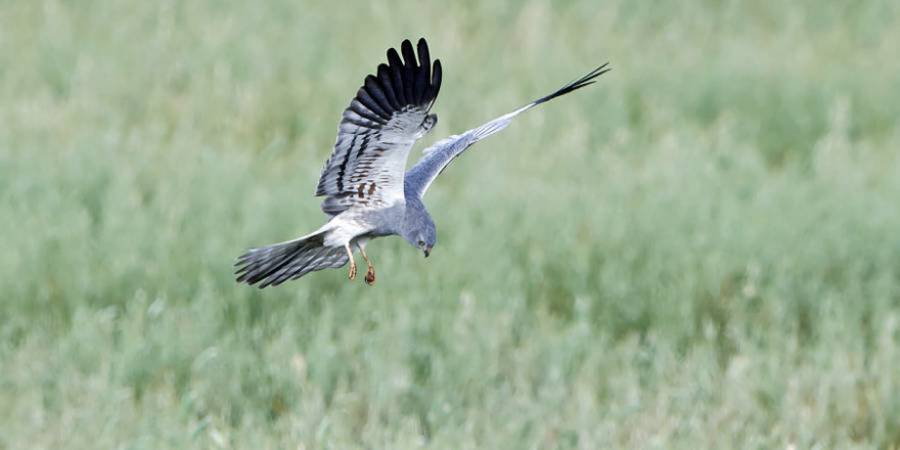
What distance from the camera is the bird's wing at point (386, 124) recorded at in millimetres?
3938

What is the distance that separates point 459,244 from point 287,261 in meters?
2.52

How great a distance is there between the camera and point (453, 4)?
1081cm

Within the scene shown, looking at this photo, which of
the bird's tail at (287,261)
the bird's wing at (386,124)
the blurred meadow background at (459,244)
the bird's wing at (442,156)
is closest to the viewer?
the bird's wing at (386,124)

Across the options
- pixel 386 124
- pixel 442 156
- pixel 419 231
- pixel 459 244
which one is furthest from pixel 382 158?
pixel 459 244

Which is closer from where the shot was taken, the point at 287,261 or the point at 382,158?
the point at 382,158

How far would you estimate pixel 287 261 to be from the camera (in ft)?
14.6

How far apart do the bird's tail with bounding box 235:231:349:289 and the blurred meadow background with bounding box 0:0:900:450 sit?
84cm

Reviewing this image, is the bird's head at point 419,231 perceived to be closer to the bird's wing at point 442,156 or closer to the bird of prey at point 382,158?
the bird of prey at point 382,158

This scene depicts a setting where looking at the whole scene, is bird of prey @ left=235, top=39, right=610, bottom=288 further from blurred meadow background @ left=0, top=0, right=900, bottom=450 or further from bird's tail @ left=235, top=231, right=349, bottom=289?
blurred meadow background @ left=0, top=0, right=900, bottom=450

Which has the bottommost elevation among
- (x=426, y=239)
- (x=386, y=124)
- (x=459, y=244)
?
(x=459, y=244)

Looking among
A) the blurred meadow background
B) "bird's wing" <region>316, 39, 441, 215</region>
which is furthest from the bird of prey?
the blurred meadow background

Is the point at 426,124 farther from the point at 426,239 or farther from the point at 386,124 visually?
Answer: the point at 426,239

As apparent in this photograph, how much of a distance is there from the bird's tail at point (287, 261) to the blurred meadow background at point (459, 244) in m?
0.84

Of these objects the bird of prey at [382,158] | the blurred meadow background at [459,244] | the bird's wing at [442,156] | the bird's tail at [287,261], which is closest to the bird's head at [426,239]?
the bird of prey at [382,158]
